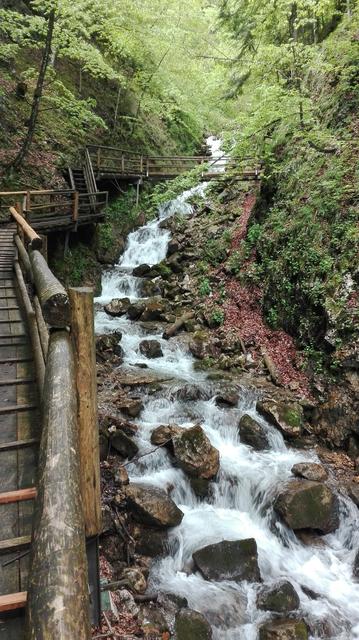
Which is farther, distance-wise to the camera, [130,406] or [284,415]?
[284,415]

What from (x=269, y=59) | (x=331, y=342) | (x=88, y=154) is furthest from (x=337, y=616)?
(x=88, y=154)

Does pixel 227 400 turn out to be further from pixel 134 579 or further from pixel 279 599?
pixel 134 579

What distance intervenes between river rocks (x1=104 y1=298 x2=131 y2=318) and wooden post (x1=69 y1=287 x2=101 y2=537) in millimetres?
9996

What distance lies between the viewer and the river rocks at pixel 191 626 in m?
4.26

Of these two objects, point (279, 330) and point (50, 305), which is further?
point (279, 330)

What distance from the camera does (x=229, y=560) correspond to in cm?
525

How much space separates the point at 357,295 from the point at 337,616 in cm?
575

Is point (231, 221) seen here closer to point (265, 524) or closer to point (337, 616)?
point (265, 524)

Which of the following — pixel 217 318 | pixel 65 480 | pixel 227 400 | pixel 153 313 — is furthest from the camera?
pixel 153 313

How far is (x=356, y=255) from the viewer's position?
28.0 feet

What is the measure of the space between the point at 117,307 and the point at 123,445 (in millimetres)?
6641

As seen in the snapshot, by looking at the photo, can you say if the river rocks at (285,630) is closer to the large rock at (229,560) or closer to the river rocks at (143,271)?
the large rock at (229,560)

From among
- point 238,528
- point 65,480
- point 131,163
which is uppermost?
point 131,163

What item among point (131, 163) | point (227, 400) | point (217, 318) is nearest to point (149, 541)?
point (227, 400)
